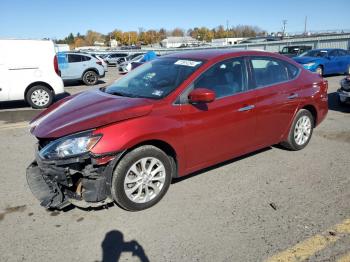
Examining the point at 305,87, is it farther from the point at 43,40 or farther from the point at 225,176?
the point at 43,40

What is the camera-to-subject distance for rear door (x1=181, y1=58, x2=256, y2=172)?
389 cm

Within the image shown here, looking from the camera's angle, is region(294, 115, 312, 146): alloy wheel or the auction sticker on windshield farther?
region(294, 115, 312, 146): alloy wheel

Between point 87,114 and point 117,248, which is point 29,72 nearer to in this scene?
point 87,114

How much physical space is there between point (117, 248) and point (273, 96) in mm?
2953

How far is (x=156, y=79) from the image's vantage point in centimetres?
427

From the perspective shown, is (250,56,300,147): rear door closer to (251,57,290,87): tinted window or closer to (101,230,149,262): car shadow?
(251,57,290,87): tinted window

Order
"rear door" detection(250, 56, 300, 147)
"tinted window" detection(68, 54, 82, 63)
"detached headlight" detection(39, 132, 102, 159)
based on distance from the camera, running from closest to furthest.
A: "detached headlight" detection(39, 132, 102, 159) < "rear door" detection(250, 56, 300, 147) < "tinted window" detection(68, 54, 82, 63)

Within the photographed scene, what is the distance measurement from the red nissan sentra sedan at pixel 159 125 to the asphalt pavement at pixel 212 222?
26 centimetres

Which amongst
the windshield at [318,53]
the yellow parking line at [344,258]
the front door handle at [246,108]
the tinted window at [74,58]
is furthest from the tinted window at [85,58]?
the yellow parking line at [344,258]

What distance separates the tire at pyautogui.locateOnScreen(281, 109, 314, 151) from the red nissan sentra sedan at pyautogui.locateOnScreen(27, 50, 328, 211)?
0.07m

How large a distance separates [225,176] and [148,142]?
1368mm

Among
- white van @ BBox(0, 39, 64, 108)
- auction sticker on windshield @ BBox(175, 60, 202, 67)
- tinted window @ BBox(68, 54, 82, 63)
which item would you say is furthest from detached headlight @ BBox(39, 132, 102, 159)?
tinted window @ BBox(68, 54, 82, 63)

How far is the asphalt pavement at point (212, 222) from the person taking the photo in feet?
9.63

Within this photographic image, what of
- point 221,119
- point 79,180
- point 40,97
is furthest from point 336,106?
point 40,97
